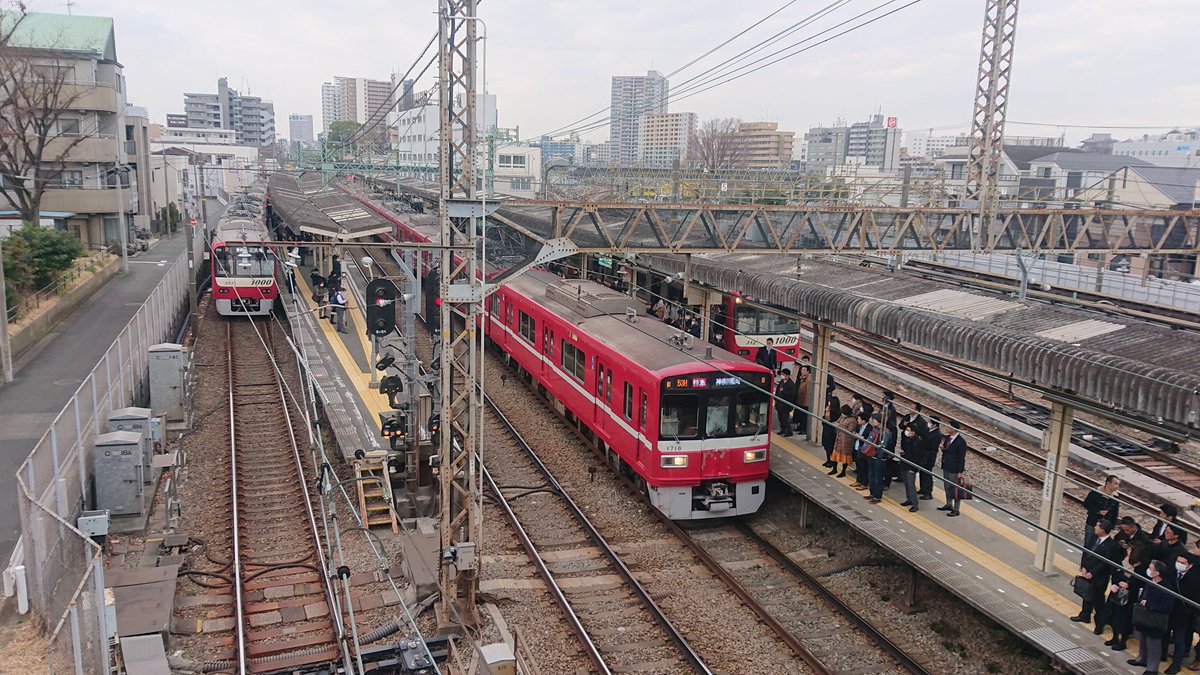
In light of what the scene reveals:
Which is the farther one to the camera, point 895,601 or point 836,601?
point 895,601

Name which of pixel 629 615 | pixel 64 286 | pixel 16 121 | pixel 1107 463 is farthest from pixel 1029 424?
pixel 16 121

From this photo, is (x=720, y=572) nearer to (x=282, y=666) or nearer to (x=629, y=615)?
(x=629, y=615)

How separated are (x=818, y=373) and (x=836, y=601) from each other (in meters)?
4.54

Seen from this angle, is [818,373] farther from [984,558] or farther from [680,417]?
[984,558]

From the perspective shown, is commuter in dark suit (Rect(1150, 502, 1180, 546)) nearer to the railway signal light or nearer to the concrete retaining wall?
the railway signal light

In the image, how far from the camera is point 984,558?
9.64 meters

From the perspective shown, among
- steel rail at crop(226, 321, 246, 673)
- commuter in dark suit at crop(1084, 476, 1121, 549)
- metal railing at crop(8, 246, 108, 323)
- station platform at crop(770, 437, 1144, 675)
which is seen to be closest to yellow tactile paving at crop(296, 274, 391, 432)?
steel rail at crop(226, 321, 246, 673)

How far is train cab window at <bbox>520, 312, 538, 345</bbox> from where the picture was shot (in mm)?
17125

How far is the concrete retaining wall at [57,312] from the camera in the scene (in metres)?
18.7

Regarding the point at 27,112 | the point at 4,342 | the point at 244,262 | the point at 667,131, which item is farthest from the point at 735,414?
the point at 667,131

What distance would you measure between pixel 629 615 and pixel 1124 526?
15.8 ft

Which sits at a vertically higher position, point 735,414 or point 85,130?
point 85,130

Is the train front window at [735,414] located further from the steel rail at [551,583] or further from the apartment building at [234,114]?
the apartment building at [234,114]

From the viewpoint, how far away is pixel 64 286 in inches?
917
